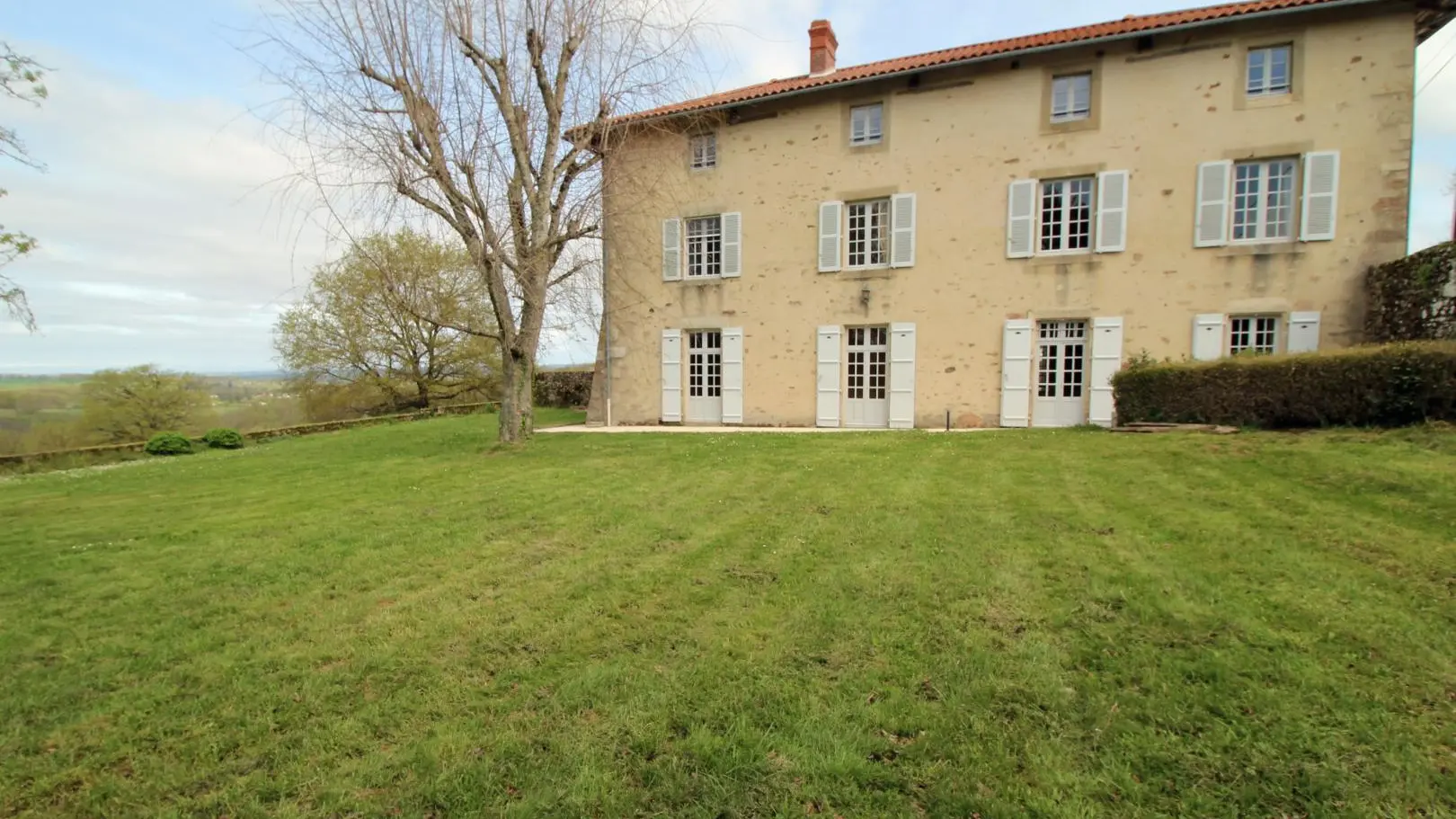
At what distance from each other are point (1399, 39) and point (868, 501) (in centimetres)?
1262

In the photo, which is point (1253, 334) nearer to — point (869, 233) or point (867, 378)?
point (867, 378)

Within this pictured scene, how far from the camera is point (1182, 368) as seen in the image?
9.02m

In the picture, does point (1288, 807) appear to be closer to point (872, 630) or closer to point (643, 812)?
point (872, 630)

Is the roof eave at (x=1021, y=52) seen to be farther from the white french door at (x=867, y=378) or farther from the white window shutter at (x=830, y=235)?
the white french door at (x=867, y=378)

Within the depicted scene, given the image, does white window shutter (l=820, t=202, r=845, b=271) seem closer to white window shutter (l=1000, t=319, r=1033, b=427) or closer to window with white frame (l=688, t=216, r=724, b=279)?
window with white frame (l=688, t=216, r=724, b=279)

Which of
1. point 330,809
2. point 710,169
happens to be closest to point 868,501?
point 330,809

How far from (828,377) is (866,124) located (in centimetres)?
541

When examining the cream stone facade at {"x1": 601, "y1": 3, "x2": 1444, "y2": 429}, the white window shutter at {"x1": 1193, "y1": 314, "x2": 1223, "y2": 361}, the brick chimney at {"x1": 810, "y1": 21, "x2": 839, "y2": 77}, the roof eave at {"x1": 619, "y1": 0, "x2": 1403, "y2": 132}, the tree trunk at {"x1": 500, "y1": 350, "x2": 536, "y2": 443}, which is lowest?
the tree trunk at {"x1": 500, "y1": 350, "x2": 536, "y2": 443}

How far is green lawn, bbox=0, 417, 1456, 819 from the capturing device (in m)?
2.06

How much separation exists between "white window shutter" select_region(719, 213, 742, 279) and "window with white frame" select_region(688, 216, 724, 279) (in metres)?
0.18

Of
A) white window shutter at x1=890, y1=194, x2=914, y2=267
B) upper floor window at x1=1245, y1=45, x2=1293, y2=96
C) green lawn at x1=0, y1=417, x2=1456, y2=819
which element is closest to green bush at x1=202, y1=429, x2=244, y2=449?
green lawn at x1=0, y1=417, x2=1456, y2=819

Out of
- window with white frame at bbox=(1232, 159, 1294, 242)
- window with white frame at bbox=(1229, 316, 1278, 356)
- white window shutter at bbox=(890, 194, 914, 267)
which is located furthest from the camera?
white window shutter at bbox=(890, 194, 914, 267)

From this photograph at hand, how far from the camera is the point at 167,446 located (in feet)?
49.5

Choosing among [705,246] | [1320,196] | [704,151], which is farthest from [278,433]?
[1320,196]
